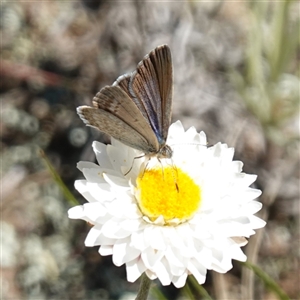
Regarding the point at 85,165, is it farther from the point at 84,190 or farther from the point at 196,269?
the point at 196,269

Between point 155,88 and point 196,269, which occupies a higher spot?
point 155,88

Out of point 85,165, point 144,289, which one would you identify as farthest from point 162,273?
point 85,165

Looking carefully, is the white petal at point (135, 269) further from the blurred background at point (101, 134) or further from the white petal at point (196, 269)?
the blurred background at point (101, 134)

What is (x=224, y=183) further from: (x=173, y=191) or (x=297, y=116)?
(x=297, y=116)

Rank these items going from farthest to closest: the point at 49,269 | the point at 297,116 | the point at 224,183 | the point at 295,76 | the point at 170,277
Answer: the point at 295,76
the point at 297,116
the point at 49,269
the point at 224,183
the point at 170,277

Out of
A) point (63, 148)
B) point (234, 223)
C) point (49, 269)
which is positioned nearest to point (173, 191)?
point (234, 223)

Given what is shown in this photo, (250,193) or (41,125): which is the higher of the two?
(250,193)

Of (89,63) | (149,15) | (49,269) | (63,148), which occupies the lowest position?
(49,269)
